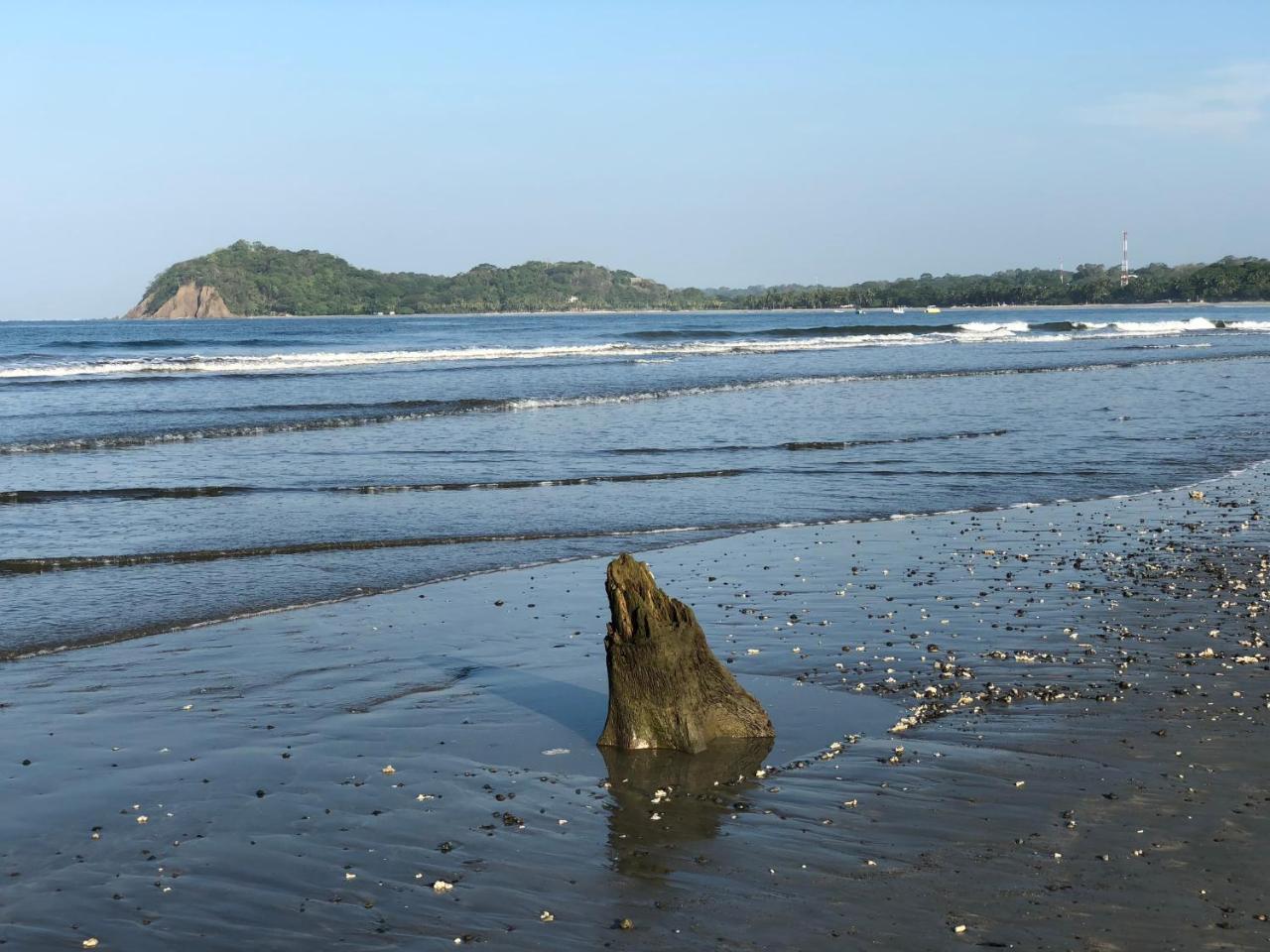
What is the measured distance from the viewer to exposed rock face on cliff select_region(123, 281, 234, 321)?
18712 centimetres

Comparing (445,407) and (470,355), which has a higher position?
(470,355)

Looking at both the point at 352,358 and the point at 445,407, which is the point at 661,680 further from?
the point at 352,358

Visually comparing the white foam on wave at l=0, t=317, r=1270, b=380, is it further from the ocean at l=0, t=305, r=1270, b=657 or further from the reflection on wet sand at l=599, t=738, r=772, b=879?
the reflection on wet sand at l=599, t=738, r=772, b=879

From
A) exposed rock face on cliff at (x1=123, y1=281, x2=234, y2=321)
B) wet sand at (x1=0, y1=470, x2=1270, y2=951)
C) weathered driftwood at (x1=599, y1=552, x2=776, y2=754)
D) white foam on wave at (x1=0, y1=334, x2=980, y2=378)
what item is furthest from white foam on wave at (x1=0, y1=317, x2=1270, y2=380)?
exposed rock face on cliff at (x1=123, y1=281, x2=234, y2=321)

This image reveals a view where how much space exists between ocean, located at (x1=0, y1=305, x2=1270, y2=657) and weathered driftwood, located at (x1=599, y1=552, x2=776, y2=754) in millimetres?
3983

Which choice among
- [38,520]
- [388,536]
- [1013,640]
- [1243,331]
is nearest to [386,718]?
[1013,640]

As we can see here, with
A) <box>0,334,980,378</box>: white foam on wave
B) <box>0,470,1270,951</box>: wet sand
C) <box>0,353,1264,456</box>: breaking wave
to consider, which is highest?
<box>0,334,980,378</box>: white foam on wave

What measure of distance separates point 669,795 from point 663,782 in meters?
0.23

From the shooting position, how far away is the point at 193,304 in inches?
7485

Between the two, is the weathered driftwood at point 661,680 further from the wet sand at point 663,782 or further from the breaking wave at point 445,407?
the breaking wave at point 445,407

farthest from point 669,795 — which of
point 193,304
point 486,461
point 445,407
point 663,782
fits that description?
point 193,304

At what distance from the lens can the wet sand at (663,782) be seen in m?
5.37

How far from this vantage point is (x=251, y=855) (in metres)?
6.05

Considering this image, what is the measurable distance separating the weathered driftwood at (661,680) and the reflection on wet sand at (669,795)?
0.30 feet
